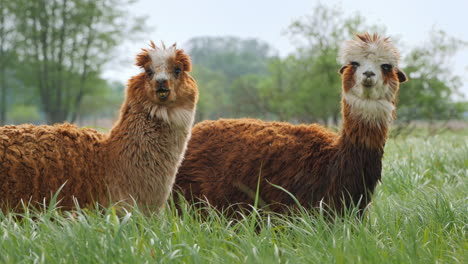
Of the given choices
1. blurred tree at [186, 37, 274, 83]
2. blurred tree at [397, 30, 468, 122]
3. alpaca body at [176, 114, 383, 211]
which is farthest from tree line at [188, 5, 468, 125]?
blurred tree at [186, 37, 274, 83]

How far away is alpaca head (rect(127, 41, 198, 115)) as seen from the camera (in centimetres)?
397

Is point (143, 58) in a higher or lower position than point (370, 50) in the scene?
lower

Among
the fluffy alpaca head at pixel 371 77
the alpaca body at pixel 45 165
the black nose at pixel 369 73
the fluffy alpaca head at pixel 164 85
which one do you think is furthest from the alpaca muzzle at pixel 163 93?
the black nose at pixel 369 73

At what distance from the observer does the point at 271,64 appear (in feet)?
84.3

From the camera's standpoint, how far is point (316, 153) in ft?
14.7

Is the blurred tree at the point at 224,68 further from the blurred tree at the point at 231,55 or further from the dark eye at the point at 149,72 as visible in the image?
the dark eye at the point at 149,72

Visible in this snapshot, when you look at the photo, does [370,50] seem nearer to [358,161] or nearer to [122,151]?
[358,161]

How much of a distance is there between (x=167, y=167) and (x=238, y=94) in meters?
25.1

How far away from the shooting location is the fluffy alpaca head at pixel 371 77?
13.4ft

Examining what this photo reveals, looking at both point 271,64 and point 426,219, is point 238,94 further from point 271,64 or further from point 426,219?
point 426,219

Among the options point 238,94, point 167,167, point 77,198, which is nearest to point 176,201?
point 167,167

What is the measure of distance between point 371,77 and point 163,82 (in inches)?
73.5

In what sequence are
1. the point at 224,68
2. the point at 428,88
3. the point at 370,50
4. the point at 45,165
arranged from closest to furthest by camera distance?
the point at 45,165, the point at 370,50, the point at 428,88, the point at 224,68

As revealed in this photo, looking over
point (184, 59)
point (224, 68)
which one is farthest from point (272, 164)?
point (224, 68)
